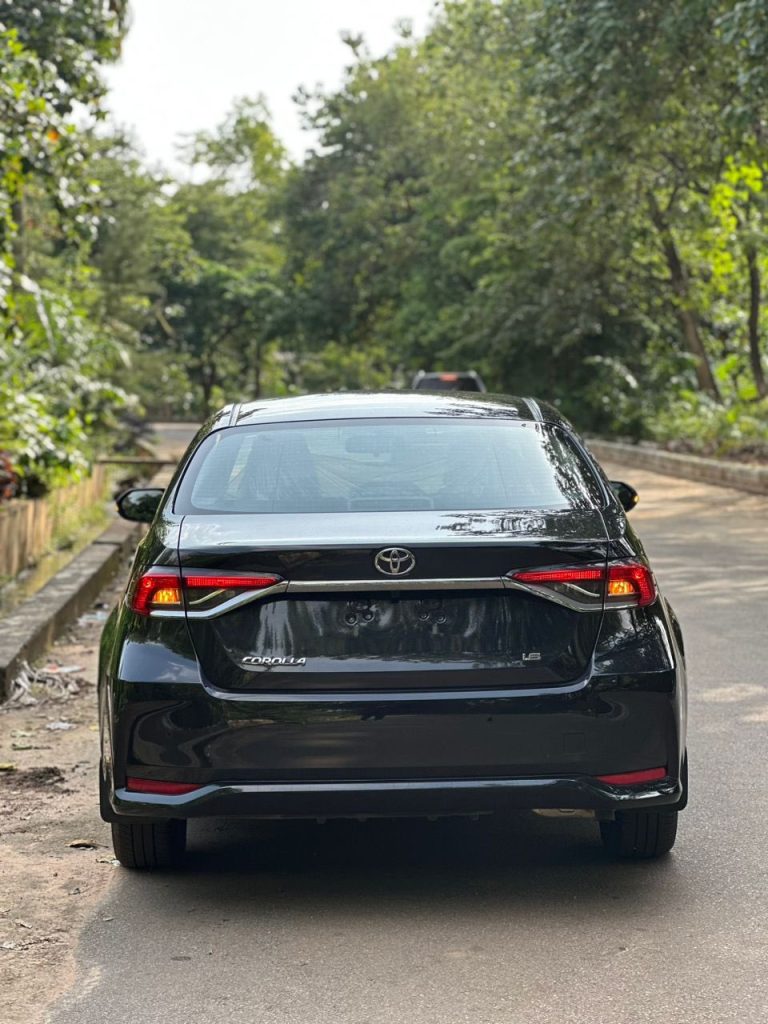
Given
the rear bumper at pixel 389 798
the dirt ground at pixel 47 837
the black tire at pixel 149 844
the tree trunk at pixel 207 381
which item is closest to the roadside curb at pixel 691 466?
the dirt ground at pixel 47 837

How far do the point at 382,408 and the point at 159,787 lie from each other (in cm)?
170

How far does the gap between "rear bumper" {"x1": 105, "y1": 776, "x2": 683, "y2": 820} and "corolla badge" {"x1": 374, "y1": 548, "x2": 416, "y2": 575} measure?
60 cm

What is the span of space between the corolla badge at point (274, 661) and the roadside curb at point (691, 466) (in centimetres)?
1585

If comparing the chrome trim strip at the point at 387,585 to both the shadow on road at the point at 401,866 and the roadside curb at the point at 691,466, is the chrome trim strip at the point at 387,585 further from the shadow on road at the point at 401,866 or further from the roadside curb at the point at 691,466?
the roadside curb at the point at 691,466

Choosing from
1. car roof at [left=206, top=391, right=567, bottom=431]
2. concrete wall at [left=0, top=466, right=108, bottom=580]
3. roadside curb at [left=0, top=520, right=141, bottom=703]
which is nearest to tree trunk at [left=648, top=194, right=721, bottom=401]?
concrete wall at [left=0, top=466, right=108, bottom=580]

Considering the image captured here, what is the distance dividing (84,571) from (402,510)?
7.98 metres

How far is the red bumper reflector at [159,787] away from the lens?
4.95 metres

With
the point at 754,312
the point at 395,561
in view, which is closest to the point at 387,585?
the point at 395,561

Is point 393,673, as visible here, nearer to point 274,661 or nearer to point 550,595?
point 274,661

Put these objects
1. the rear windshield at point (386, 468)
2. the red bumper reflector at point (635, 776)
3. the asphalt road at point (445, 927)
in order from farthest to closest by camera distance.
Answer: the rear windshield at point (386, 468), the red bumper reflector at point (635, 776), the asphalt road at point (445, 927)

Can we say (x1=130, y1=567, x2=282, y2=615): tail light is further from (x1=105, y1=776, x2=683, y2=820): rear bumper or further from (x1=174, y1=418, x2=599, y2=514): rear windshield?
(x1=105, y1=776, x2=683, y2=820): rear bumper

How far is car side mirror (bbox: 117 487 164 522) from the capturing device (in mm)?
6762

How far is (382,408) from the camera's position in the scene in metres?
6.05

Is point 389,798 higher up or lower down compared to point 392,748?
lower down
